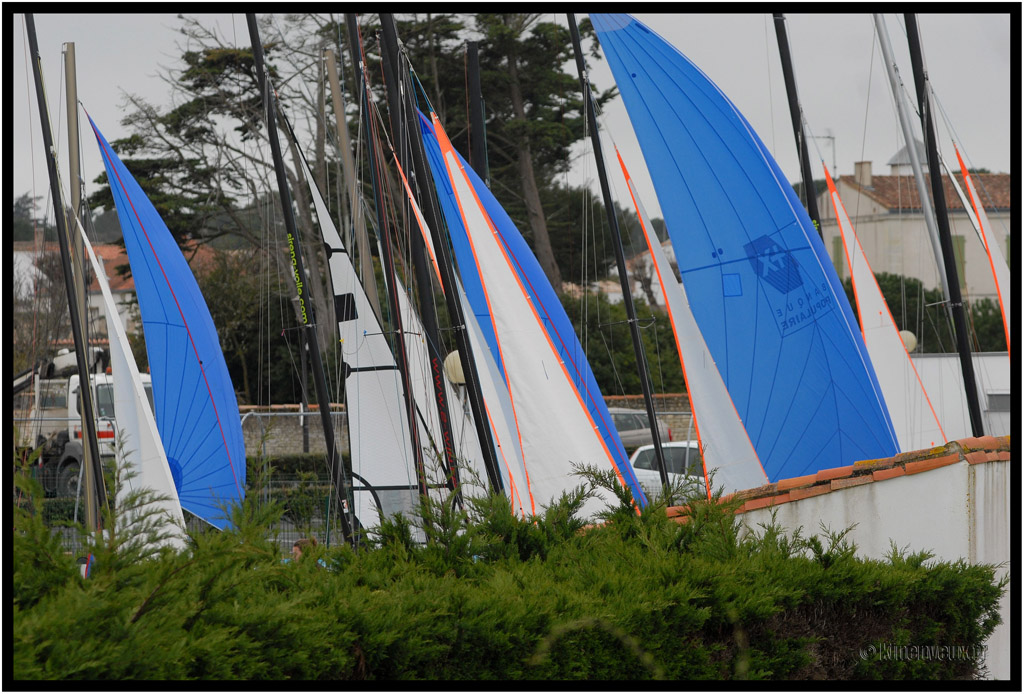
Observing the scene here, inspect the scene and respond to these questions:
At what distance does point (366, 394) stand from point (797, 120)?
16.5ft

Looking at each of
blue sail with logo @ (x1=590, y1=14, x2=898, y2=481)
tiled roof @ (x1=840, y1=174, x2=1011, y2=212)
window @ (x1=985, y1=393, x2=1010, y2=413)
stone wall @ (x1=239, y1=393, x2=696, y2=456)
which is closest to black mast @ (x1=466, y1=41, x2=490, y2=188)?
blue sail with logo @ (x1=590, y1=14, x2=898, y2=481)

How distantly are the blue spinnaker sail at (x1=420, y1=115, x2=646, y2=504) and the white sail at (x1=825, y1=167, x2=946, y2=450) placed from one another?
305cm

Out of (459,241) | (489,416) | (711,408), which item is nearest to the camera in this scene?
(489,416)

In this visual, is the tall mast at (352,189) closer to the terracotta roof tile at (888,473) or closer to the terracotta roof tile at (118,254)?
the terracotta roof tile at (118,254)

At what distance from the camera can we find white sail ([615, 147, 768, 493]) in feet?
24.5

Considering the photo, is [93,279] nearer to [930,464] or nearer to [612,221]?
[612,221]

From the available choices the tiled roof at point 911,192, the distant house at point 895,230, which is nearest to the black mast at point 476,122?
the tiled roof at point 911,192

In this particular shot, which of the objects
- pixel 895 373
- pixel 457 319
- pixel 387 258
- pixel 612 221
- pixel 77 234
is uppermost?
pixel 77 234

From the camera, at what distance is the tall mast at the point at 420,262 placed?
6.85 metres

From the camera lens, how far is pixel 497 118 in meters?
24.2

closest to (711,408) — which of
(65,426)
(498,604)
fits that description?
(498,604)

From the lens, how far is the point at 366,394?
8617 mm

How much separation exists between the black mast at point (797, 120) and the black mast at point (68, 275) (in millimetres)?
6304

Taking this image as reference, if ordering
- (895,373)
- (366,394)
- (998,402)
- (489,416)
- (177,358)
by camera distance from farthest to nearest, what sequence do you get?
→ (998,402), (177,358), (895,373), (366,394), (489,416)
